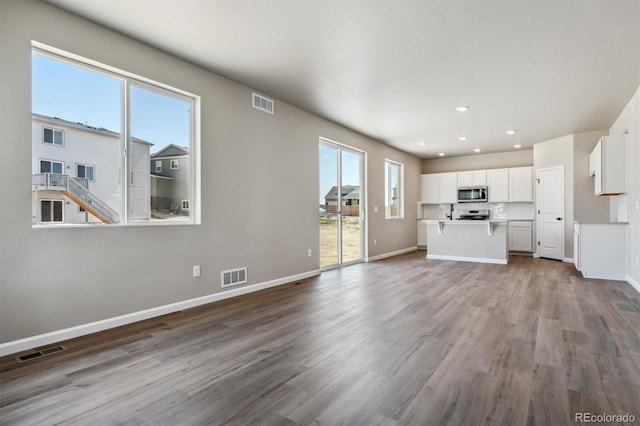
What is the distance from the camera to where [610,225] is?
518cm

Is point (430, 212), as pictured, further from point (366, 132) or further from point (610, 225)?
point (610, 225)

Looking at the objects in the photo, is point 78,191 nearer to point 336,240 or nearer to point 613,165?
point 336,240

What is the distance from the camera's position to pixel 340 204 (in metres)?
6.54

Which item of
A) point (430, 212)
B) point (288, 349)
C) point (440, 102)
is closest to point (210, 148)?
point (288, 349)

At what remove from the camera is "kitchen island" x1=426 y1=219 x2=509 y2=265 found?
6992 mm

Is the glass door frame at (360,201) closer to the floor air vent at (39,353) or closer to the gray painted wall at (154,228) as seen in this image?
the gray painted wall at (154,228)

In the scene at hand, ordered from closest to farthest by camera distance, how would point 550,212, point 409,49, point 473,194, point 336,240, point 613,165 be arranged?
1. point 409,49
2. point 613,165
3. point 336,240
4. point 550,212
5. point 473,194

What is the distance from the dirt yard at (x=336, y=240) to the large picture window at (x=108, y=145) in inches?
107

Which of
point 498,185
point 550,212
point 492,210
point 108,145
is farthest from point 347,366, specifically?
point 492,210

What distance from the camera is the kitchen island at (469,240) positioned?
22.9 ft

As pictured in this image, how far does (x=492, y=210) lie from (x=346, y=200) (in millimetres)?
4990

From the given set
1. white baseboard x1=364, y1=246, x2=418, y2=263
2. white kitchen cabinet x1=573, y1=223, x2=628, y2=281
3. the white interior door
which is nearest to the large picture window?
white baseboard x1=364, y1=246, x2=418, y2=263

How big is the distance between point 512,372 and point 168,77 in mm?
4112

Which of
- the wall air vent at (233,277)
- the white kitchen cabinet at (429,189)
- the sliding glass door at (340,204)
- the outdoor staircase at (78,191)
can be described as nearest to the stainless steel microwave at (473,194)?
the white kitchen cabinet at (429,189)
